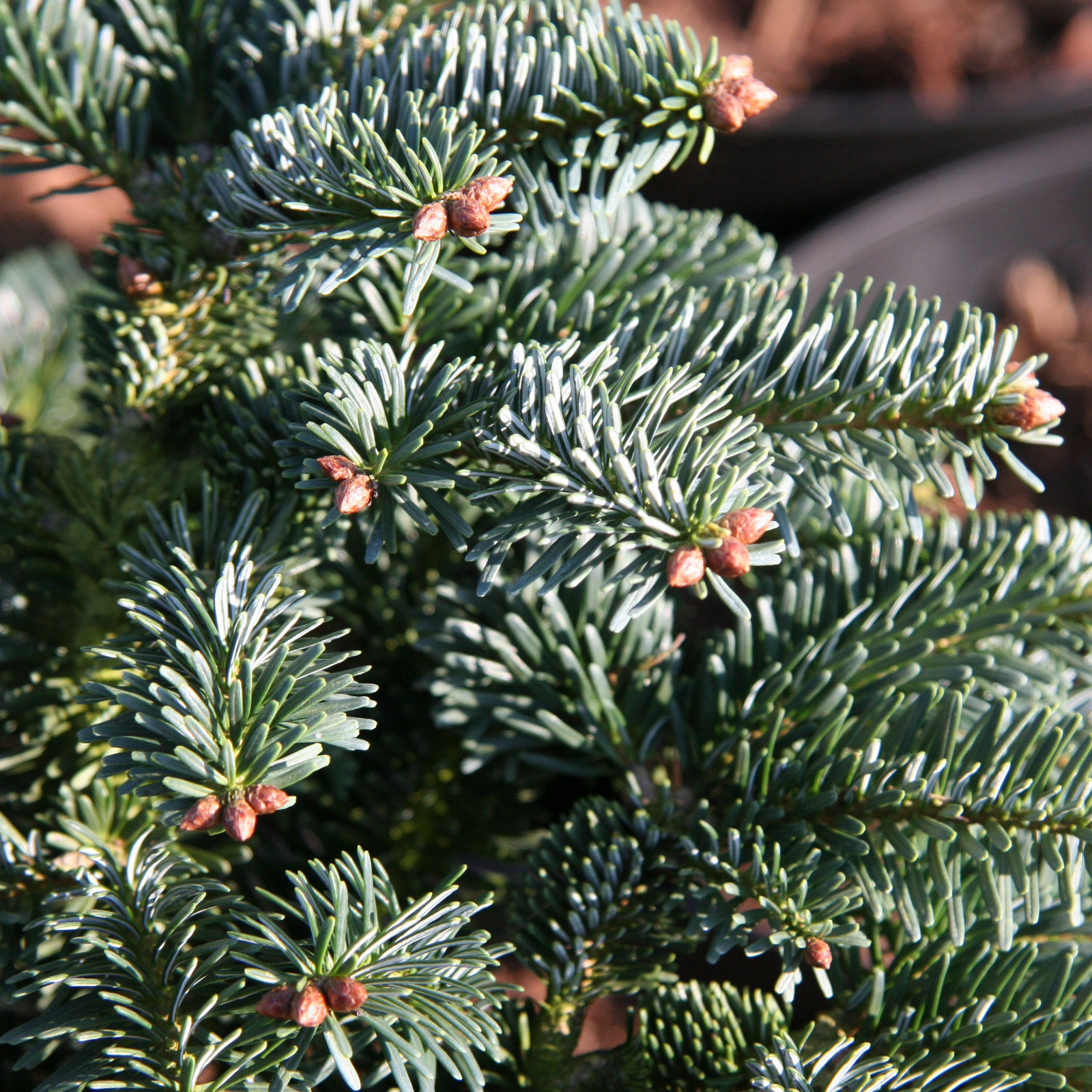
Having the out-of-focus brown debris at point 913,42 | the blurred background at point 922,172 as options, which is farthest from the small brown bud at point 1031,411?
the out-of-focus brown debris at point 913,42

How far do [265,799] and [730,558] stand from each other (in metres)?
0.17

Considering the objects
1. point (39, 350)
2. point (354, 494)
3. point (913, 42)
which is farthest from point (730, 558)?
point (913, 42)

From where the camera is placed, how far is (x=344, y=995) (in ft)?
1.00

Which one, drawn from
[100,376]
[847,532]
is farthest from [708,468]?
[100,376]

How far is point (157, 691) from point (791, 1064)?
0.26 m

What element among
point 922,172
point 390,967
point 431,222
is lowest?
point 390,967

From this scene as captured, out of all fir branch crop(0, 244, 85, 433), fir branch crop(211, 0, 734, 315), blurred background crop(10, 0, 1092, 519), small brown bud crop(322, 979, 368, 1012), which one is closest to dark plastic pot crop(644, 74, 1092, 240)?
blurred background crop(10, 0, 1092, 519)

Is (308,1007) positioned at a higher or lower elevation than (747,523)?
lower

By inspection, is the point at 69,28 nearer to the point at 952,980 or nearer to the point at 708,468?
the point at 708,468

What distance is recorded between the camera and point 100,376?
1.58ft

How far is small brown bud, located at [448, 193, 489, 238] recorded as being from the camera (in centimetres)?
32

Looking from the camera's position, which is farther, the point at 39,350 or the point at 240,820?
the point at 39,350

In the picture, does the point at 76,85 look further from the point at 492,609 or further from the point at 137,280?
the point at 492,609

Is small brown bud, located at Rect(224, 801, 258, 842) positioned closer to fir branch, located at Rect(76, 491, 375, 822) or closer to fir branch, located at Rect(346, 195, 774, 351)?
fir branch, located at Rect(76, 491, 375, 822)
